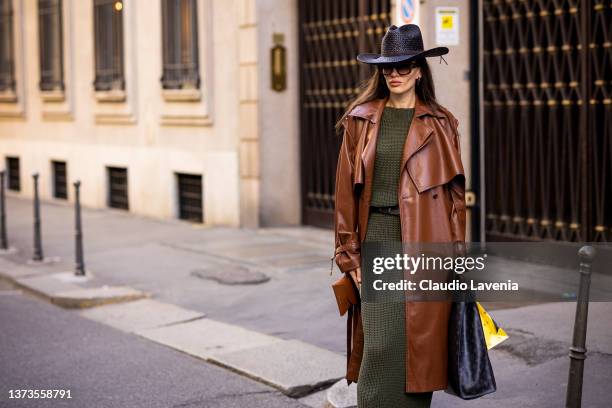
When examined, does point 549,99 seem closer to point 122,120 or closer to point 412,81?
point 412,81

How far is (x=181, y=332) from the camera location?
8.82 m

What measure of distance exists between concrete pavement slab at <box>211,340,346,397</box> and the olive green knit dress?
196 centimetres

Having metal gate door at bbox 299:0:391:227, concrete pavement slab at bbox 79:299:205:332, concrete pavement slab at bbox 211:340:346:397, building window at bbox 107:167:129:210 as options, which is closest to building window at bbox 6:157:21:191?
building window at bbox 107:167:129:210

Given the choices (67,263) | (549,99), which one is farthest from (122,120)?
(549,99)

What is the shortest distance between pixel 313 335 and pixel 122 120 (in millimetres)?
9705

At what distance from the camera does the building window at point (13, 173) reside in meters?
22.0

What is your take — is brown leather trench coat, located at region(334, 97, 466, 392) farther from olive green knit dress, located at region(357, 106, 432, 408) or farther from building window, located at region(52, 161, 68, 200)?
building window, located at region(52, 161, 68, 200)

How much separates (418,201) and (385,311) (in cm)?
55

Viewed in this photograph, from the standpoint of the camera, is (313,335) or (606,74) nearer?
(313,335)

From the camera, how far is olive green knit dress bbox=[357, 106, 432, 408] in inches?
198

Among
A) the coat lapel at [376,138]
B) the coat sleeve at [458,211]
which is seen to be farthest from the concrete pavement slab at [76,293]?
the coat sleeve at [458,211]

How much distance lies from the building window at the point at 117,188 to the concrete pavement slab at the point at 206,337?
9.05 metres

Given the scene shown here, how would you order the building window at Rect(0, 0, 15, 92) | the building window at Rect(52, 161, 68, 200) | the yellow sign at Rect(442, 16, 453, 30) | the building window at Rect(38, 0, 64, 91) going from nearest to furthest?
1. the yellow sign at Rect(442, 16, 453, 30)
2. the building window at Rect(38, 0, 64, 91)
3. the building window at Rect(52, 161, 68, 200)
4. the building window at Rect(0, 0, 15, 92)

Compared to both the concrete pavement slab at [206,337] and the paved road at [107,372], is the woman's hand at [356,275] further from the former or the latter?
the concrete pavement slab at [206,337]
